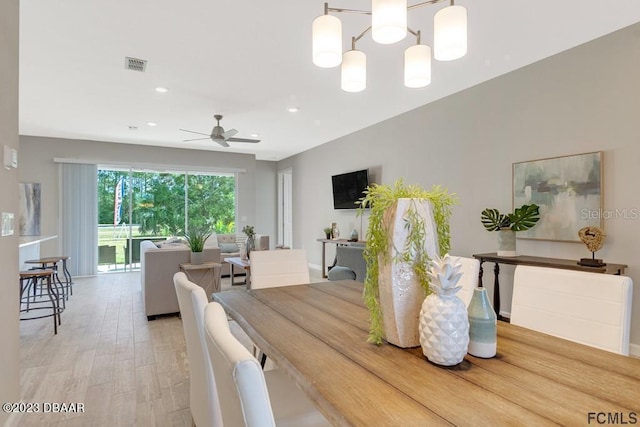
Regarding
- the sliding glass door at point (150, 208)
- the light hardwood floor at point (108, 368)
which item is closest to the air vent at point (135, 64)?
the light hardwood floor at point (108, 368)

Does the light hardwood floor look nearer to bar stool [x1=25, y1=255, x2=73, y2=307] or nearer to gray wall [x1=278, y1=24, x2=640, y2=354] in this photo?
bar stool [x1=25, y1=255, x2=73, y2=307]

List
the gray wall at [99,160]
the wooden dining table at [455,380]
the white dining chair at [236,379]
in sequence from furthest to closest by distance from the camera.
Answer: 1. the gray wall at [99,160]
2. the wooden dining table at [455,380]
3. the white dining chair at [236,379]

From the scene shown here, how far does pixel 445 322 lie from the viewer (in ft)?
3.21

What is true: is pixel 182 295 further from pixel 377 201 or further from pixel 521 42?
→ pixel 521 42

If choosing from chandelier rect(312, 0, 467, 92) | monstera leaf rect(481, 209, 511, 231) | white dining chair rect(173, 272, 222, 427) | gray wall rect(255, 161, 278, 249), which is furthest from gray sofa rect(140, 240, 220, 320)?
gray wall rect(255, 161, 278, 249)

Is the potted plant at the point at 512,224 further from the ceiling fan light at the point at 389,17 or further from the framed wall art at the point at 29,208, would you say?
the framed wall art at the point at 29,208

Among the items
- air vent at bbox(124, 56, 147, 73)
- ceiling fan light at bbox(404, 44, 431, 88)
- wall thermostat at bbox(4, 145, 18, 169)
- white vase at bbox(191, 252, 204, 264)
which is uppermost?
air vent at bbox(124, 56, 147, 73)

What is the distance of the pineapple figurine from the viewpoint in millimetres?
976

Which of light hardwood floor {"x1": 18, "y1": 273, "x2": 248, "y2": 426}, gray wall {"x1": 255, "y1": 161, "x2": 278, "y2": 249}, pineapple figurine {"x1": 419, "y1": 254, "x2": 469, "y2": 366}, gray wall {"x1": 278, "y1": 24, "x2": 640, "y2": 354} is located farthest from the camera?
gray wall {"x1": 255, "y1": 161, "x2": 278, "y2": 249}

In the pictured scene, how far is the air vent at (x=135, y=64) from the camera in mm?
3282

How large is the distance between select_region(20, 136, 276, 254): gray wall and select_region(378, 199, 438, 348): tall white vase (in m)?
7.28

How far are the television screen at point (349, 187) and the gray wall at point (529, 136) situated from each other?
0.27m

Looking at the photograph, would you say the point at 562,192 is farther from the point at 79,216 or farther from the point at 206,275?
the point at 79,216

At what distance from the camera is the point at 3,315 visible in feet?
5.75
